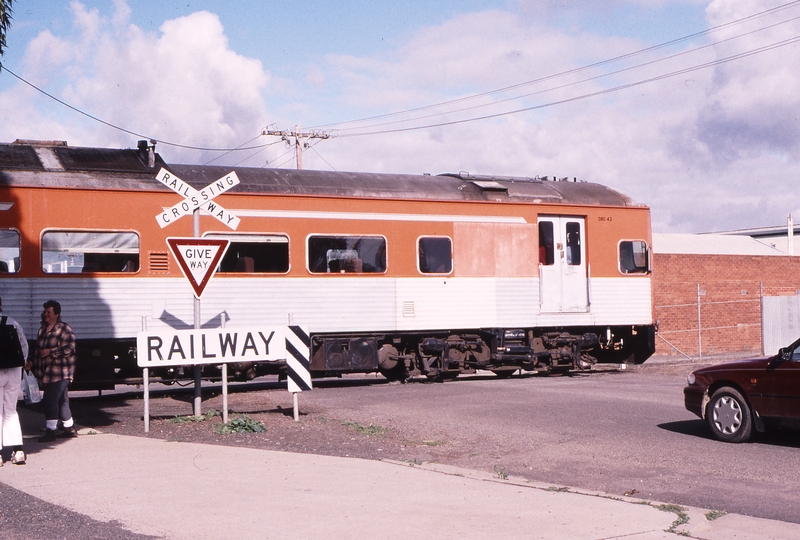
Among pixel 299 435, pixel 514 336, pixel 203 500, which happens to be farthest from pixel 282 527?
pixel 514 336

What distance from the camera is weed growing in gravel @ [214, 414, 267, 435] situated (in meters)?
11.8

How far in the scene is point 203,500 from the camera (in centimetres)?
779

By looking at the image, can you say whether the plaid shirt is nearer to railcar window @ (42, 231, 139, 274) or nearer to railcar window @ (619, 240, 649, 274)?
railcar window @ (42, 231, 139, 274)

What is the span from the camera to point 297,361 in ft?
42.3

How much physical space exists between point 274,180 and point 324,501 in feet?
33.1

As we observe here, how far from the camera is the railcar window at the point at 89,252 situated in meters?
15.1

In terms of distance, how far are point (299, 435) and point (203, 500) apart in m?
3.82

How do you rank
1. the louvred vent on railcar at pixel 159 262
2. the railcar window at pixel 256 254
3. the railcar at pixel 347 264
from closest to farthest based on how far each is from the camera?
the railcar at pixel 347 264 < the louvred vent on railcar at pixel 159 262 < the railcar window at pixel 256 254

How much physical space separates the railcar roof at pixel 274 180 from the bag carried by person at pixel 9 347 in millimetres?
5870

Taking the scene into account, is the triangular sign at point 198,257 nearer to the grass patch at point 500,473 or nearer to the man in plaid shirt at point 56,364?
the man in plaid shirt at point 56,364

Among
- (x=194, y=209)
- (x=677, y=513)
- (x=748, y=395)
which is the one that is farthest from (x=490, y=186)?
(x=677, y=513)

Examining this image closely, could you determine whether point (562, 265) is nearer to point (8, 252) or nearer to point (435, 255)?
point (435, 255)

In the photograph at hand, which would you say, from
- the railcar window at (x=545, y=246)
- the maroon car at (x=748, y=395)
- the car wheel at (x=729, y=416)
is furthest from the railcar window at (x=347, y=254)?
the car wheel at (x=729, y=416)

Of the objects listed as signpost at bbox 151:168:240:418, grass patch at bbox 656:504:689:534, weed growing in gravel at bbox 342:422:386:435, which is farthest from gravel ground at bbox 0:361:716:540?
grass patch at bbox 656:504:689:534
